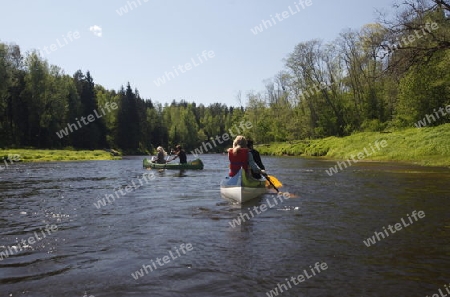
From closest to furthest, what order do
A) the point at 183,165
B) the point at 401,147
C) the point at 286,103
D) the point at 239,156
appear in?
1. the point at 239,156
2. the point at 183,165
3. the point at 401,147
4. the point at 286,103

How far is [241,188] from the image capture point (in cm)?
1164

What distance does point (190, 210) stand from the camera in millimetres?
10727

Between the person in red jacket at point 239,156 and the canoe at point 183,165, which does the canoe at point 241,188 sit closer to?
the person in red jacket at point 239,156

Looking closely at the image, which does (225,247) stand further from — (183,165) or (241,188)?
(183,165)

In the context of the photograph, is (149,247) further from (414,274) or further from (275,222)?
(414,274)

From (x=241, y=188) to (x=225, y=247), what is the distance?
480cm

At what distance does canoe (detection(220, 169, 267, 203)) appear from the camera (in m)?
11.8

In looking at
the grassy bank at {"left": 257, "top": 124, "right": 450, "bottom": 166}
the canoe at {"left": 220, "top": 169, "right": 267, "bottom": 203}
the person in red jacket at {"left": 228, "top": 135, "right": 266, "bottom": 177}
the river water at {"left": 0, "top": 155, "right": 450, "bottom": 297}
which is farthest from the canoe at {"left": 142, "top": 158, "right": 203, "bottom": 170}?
the grassy bank at {"left": 257, "top": 124, "right": 450, "bottom": 166}

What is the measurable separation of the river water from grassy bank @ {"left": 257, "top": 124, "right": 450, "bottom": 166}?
16.7 meters

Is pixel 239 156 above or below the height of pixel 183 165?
below

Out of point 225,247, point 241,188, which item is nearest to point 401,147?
point 241,188

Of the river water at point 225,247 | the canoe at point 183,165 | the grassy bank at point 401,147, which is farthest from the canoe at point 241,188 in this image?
the grassy bank at point 401,147

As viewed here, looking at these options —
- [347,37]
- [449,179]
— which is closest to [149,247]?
[449,179]

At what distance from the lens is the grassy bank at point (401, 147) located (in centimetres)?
2748
